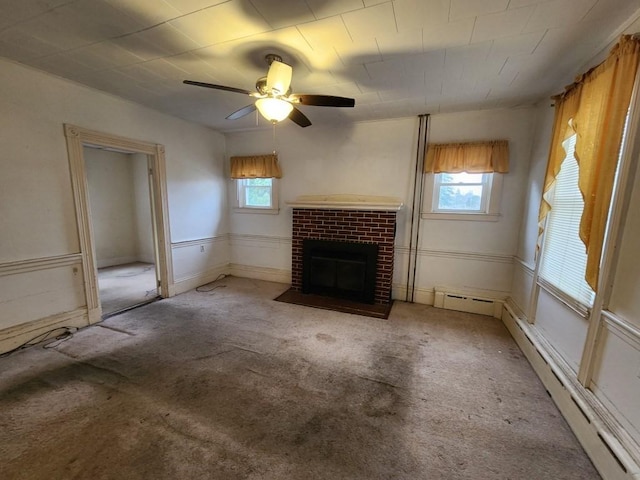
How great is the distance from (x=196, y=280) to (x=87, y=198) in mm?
1873

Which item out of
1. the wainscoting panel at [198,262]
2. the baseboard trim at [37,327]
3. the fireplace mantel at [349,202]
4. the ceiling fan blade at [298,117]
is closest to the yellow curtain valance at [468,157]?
the fireplace mantel at [349,202]

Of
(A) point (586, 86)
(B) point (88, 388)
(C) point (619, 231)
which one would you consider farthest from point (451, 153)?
(B) point (88, 388)

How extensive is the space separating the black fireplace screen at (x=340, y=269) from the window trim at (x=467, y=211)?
36.4 inches

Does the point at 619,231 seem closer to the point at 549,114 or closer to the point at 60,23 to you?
the point at 549,114

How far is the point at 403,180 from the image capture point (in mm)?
3684

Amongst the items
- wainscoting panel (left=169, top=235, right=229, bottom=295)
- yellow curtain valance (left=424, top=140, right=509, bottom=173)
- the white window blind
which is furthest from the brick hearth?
the white window blind

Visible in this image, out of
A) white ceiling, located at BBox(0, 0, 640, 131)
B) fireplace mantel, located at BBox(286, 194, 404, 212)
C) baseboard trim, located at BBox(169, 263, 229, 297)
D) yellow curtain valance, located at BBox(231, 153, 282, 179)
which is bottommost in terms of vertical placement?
baseboard trim, located at BBox(169, 263, 229, 297)

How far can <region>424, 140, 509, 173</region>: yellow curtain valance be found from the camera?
311 centimetres

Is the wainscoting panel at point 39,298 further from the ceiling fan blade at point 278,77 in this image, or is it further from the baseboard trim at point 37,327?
the ceiling fan blade at point 278,77

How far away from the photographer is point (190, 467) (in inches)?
54.5

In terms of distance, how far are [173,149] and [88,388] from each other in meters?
3.04

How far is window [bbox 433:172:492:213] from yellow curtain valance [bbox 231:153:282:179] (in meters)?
2.44

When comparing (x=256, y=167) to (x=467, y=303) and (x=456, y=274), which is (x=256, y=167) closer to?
(x=456, y=274)

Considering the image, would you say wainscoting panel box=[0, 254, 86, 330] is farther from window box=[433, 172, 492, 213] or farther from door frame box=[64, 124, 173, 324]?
window box=[433, 172, 492, 213]
